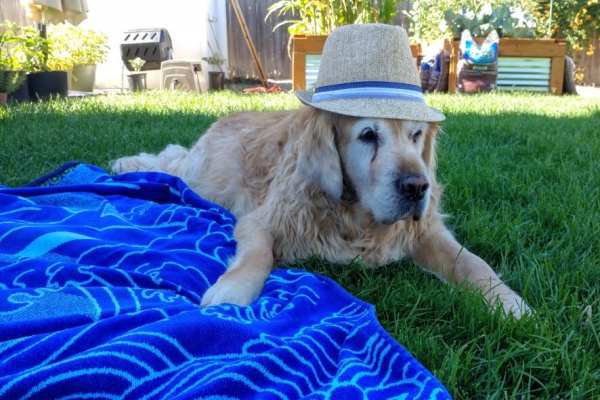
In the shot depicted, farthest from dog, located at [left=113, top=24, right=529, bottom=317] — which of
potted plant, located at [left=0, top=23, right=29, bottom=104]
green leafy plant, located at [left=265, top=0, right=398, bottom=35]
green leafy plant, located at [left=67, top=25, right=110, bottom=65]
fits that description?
green leafy plant, located at [left=67, top=25, right=110, bottom=65]

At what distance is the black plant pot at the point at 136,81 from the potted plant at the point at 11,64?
2141mm

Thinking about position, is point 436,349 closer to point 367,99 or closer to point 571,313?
point 571,313

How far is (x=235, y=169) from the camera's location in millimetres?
2971

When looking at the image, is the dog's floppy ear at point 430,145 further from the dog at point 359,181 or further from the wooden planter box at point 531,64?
the wooden planter box at point 531,64

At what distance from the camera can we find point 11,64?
5859 mm

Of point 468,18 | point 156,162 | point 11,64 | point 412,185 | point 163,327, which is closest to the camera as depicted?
point 163,327

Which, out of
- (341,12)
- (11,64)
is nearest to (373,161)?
(11,64)

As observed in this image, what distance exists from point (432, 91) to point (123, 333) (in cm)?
782

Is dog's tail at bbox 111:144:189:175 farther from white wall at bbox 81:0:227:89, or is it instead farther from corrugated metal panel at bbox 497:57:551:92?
corrugated metal panel at bbox 497:57:551:92

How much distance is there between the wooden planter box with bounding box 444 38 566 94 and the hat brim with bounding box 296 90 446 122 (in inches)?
276

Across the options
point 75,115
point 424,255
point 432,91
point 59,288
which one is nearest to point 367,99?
point 424,255

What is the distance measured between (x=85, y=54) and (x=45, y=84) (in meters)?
1.97

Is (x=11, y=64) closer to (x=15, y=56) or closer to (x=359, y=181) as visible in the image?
(x=15, y=56)

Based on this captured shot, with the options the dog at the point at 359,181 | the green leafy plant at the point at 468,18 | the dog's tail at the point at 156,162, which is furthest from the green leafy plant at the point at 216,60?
the dog at the point at 359,181
